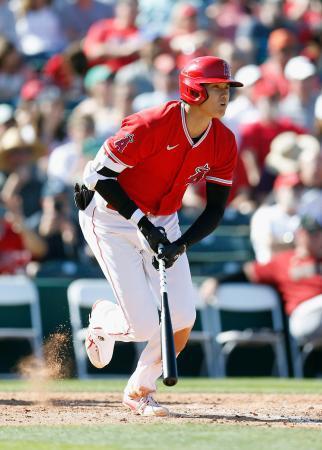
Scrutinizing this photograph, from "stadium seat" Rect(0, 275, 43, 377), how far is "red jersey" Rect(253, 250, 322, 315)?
87.5 inches

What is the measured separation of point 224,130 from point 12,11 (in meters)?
8.75

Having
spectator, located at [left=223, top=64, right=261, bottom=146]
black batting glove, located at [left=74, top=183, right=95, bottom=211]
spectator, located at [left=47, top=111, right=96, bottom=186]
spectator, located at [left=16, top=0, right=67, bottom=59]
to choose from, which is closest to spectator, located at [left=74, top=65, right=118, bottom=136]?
spectator, located at [left=47, top=111, right=96, bottom=186]

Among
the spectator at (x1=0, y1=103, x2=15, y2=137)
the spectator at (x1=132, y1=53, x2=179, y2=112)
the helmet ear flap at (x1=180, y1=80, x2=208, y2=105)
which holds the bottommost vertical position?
the helmet ear flap at (x1=180, y1=80, x2=208, y2=105)

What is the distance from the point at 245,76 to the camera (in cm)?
1305

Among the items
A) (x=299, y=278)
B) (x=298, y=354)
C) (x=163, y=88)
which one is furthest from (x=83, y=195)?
(x=163, y=88)

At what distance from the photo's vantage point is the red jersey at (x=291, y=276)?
422 inches

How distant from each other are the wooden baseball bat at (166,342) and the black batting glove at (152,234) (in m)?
0.03

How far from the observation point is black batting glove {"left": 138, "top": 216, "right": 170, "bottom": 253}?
6.40m

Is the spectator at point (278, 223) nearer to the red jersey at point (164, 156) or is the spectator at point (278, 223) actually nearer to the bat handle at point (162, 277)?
the red jersey at point (164, 156)

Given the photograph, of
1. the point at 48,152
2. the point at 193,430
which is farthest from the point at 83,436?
the point at 48,152

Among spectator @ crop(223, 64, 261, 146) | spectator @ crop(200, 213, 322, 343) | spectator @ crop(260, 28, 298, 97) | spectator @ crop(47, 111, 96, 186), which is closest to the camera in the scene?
spectator @ crop(200, 213, 322, 343)

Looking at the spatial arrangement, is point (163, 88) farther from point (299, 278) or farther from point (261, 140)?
point (299, 278)

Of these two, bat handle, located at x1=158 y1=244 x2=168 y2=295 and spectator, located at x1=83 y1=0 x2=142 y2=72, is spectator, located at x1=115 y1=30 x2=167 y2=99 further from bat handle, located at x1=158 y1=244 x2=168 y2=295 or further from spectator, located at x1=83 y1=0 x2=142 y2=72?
bat handle, located at x1=158 y1=244 x2=168 y2=295

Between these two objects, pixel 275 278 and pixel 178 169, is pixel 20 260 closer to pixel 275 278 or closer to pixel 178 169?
pixel 275 278
